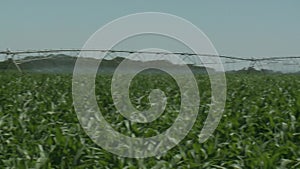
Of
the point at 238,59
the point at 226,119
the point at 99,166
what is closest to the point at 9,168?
the point at 99,166

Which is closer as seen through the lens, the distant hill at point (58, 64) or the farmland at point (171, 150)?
the farmland at point (171, 150)

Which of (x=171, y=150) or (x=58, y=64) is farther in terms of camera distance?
(x=58, y=64)

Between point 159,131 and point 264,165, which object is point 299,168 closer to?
point 264,165

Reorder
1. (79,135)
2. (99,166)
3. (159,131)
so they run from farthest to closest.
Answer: (159,131) < (79,135) < (99,166)

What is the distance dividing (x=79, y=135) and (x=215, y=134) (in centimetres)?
131

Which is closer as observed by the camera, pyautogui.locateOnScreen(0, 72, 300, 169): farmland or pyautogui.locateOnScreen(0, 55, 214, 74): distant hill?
pyautogui.locateOnScreen(0, 72, 300, 169): farmland

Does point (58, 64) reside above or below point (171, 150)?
above

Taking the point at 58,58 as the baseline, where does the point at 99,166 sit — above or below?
below

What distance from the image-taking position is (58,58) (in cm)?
3581

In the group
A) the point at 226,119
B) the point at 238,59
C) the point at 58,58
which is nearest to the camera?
the point at 226,119

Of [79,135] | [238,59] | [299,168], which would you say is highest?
[238,59]

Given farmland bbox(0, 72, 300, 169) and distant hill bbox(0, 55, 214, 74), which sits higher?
distant hill bbox(0, 55, 214, 74)

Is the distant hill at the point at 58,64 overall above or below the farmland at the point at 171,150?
above

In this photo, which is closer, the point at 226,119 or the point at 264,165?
the point at 264,165
